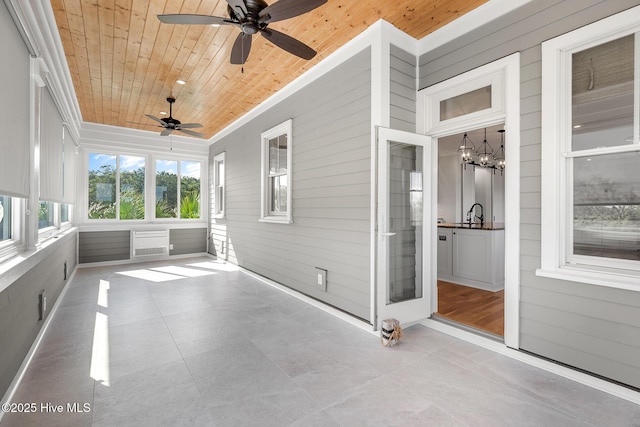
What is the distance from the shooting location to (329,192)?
3.76 meters

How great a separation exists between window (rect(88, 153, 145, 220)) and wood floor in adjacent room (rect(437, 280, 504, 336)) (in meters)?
6.65

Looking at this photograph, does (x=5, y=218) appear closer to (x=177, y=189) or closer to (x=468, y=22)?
(x=468, y=22)

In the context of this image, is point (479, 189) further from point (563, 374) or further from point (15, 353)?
point (15, 353)

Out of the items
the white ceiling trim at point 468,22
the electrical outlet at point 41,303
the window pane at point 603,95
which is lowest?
the electrical outlet at point 41,303

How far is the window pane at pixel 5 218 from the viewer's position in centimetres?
231

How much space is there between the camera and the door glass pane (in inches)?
122

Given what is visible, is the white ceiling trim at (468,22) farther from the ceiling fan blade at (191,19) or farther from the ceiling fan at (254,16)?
the ceiling fan blade at (191,19)

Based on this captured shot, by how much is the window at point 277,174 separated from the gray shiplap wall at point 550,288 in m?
2.75

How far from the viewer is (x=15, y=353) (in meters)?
2.13

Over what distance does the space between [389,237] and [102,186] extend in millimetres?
6579

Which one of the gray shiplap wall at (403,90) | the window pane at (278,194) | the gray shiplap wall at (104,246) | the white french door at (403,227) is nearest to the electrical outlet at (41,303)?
the window pane at (278,194)

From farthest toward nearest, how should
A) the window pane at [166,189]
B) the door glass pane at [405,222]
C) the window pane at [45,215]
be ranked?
the window pane at [166,189]
the window pane at [45,215]
the door glass pane at [405,222]

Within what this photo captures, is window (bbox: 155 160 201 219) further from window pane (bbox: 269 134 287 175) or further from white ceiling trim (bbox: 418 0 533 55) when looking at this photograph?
white ceiling trim (bbox: 418 0 533 55)

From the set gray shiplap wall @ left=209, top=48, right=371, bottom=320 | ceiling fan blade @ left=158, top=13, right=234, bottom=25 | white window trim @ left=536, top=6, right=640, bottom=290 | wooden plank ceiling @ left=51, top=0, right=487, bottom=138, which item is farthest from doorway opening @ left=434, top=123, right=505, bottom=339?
ceiling fan blade @ left=158, top=13, right=234, bottom=25
